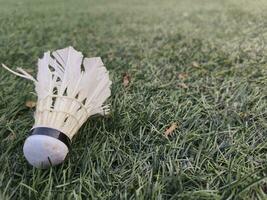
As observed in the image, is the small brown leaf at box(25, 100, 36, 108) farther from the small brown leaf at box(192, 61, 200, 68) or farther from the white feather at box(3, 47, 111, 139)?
the small brown leaf at box(192, 61, 200, 68)

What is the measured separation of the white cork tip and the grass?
0.06 m

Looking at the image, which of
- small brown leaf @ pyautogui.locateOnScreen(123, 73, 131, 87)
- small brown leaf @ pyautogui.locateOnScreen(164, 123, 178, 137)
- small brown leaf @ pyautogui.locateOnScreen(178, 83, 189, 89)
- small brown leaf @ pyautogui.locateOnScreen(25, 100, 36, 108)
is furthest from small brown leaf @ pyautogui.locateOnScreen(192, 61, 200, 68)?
small brown leaf @ pyautogui.locateOnScreen(25, 100, 36, 108)

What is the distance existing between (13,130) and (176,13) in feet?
16.9

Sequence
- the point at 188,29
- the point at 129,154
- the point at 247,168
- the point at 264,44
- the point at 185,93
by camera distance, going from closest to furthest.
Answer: the point at 247,168
the point at 129,154
the point at 185,93
the point at 264,44
the point at 188,29

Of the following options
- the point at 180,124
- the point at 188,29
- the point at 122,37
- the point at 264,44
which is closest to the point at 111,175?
the point at 180,124

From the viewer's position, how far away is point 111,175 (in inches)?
92.9

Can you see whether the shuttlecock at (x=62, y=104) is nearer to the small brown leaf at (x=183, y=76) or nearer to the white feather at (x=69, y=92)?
the white feather at (x=69, y=92)

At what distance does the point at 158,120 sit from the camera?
9.47 feet

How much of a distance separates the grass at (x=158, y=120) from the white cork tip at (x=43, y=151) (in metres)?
0.06

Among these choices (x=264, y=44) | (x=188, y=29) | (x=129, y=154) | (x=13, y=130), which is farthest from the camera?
(x=188, y=29)

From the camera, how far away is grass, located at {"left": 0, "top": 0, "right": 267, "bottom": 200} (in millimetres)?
2242

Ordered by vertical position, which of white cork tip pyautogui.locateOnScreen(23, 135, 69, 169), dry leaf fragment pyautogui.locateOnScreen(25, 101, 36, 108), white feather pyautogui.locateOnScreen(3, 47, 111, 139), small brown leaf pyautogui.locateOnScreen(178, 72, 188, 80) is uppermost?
white feather pyautogui.locateOnScreen(3, 47, 111, 139)

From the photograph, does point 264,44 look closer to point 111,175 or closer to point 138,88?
point 138,88

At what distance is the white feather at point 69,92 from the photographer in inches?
96.9
